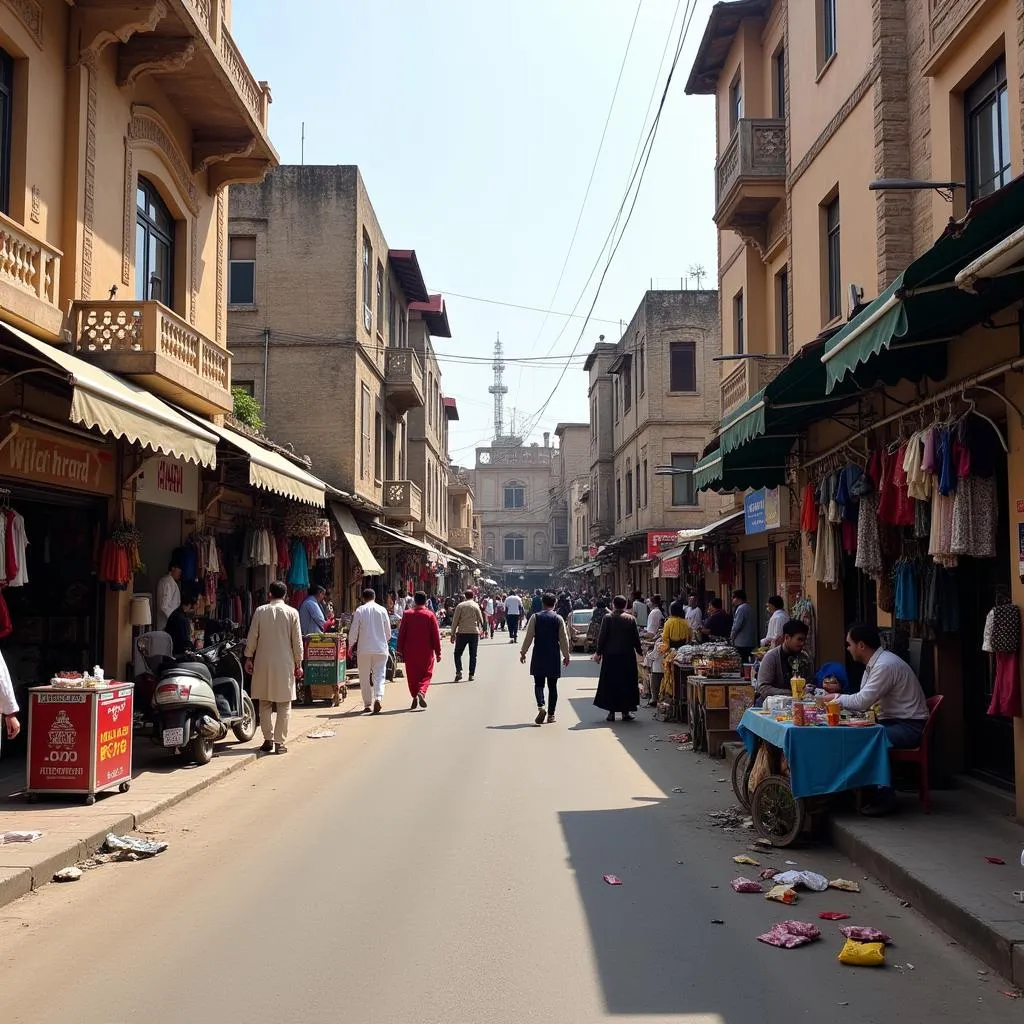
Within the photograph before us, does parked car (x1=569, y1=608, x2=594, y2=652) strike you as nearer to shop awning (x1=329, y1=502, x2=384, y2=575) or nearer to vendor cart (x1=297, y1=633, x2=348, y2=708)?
shop awning (x1=329, y1=502, x2=384, y2=575)

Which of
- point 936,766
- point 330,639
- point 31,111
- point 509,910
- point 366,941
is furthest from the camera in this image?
point 330,639

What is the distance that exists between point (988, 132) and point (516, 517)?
101555mm

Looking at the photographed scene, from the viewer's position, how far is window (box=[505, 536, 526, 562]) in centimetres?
11075

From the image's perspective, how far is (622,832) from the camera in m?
8.40

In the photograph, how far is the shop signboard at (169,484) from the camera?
13312 millimetres

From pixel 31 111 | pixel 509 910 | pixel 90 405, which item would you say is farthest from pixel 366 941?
pixel 31 111

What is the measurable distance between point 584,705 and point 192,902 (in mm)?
12766

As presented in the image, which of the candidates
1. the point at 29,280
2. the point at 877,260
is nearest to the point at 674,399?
the point at 877,260

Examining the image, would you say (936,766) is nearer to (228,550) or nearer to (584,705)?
(584,705)

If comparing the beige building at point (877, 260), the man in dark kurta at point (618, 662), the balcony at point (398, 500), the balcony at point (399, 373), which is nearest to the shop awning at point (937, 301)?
the beige building at point (877, 260)

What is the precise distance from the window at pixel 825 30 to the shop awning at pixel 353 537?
12890 millimetres

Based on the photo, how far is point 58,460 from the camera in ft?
36.2

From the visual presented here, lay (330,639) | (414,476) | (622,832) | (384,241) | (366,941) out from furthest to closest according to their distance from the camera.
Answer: (414,476) < (384,241) < (330,639) < (622,832) < (366,941)

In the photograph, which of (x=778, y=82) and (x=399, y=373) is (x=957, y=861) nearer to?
(x=778, y=82)
